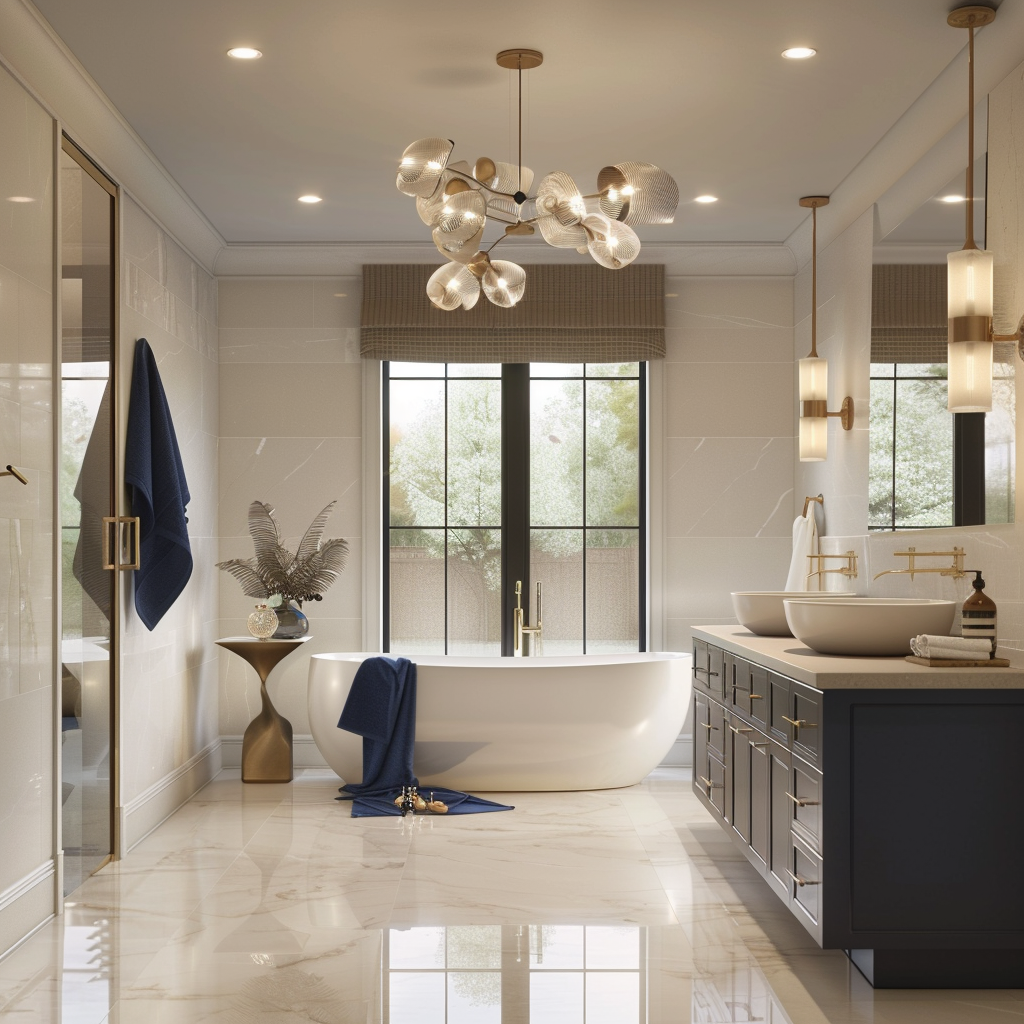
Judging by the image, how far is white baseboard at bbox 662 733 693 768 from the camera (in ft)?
18.4

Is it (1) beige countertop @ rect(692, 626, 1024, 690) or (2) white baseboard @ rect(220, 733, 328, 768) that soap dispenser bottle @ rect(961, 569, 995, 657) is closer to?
(1) beige countertop @ rect(692, 626, 1024, 690)

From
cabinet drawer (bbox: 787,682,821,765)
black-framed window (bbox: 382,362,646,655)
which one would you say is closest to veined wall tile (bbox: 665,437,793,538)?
black-framed window (bbox: 382,362,646,655)

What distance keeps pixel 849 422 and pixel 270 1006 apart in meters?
3.17

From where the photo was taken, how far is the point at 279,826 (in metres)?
4.46

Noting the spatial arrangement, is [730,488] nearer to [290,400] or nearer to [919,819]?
[290,400]

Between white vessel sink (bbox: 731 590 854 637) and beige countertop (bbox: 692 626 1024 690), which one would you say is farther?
white vessel sink (bbox: 731 590 854 637)

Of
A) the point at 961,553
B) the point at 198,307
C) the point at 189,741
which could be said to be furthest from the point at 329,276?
the point at 961,553

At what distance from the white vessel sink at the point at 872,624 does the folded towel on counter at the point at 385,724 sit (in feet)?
7.06

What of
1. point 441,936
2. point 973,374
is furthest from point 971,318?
point 441,936

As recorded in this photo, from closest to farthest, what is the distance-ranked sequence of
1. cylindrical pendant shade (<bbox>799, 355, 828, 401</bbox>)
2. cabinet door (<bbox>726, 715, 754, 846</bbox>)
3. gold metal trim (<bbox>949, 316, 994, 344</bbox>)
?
1. gold metal trim (<bbox>949, 316, 994, 344</bbox>)
2. cabinet door (<bbox>726, 715, 754, 846</bbox>)
3. cylindrical pendant shade (<bbox>799, 355, 828, 401</bbox>)

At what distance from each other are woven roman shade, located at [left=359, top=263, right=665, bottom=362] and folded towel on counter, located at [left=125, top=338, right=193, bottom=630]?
144cm

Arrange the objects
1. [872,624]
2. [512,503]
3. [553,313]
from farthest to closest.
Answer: [512,503]
[553,313]
[872,624]

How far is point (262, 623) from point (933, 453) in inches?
123

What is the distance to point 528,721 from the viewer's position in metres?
4.90
